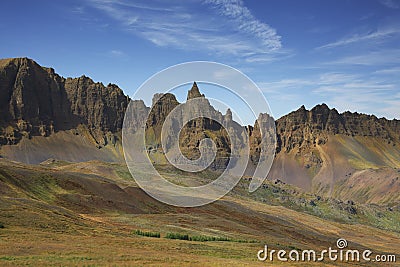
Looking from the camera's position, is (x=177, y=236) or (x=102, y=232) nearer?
(x=102, y=232)

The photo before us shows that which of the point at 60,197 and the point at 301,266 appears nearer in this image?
the point at 301,266

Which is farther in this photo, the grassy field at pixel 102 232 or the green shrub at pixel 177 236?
the green shrub at pixel 177 236

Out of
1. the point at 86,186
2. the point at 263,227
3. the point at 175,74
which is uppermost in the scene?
the point at 175,74

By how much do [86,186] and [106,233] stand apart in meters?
48.4

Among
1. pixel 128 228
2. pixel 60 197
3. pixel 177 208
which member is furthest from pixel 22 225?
pixel 177 208

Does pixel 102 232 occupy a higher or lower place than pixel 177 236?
higher

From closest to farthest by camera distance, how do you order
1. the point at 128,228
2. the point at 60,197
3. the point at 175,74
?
1. the point at 175,74
2. the point at 128,228
3. the point at 60,197

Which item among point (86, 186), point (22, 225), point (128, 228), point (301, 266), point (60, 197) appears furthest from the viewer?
point (86, 186)

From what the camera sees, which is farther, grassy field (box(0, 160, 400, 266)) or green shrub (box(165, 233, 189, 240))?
green shrub (box(165, 233, 189, 240))

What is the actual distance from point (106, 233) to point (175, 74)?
22.2 meters

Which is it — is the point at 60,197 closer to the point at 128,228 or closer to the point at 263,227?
the point at 128,228

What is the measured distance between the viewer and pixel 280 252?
155 ft

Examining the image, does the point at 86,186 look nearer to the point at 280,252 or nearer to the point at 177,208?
the point at 177,208

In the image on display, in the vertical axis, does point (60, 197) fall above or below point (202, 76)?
below
